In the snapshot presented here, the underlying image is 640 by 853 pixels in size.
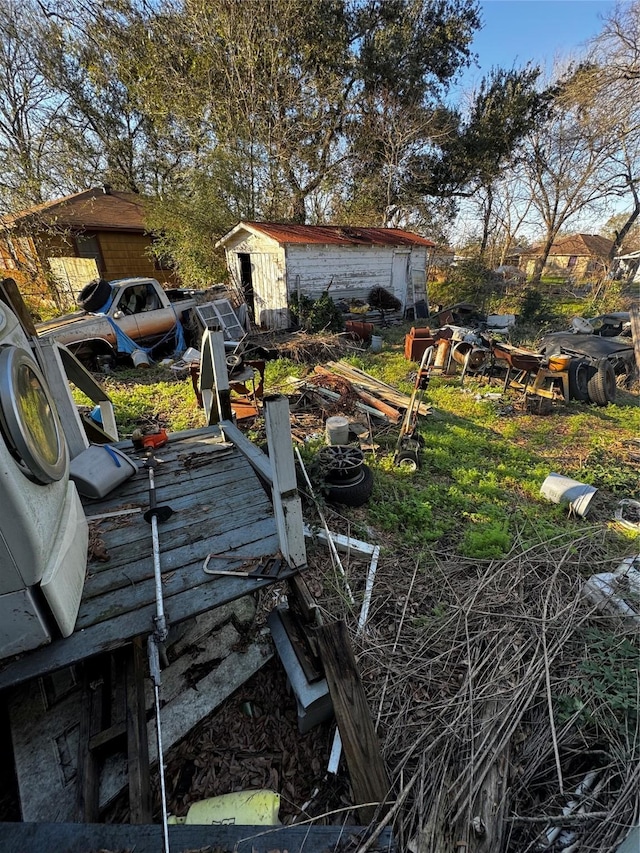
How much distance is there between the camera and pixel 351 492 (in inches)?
154

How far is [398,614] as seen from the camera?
279 centimetres

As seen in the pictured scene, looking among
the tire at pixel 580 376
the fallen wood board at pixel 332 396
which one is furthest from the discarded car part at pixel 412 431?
the tire at pixel 580 376

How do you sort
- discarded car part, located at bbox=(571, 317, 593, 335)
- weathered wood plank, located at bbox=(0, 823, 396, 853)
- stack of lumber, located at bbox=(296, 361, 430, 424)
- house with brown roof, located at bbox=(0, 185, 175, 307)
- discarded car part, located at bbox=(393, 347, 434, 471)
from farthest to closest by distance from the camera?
discarded car part, located at bbox=(571, 317, 593, 335) → house with brown roof, located at bbox=(0, 185, 175, 307) → stack of lumber, located at bbox=(296, 361, 430, 424) → discarded car part, located at bbox=(393, 347, 434, 471) → weathered wood plank, located at bbox=(0, 823, 396, 853)

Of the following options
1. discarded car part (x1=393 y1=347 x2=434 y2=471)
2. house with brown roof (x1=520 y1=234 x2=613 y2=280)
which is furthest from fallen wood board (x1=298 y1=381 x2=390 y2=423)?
house with brown roof (x1=520 y1=234 x2=613 y2=280)

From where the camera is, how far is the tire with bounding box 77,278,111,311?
778cm

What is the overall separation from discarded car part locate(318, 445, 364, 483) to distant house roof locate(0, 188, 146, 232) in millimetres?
12508

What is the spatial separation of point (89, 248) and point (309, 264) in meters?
9.81

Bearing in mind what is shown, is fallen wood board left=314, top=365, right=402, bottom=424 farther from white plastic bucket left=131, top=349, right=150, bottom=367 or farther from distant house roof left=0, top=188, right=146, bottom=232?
distant house roof left=0, top=188, right=146, bottom=232

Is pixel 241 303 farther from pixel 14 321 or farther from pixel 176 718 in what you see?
pixel 176 718

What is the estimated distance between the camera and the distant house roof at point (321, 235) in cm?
1065

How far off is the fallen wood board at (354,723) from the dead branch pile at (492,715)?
0.35 ft

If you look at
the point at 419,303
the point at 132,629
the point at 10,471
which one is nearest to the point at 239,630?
the point at 132,629

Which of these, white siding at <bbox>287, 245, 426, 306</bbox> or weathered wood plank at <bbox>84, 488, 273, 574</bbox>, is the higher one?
white siding at <bbox>287, 245, 426, 306</bbox>

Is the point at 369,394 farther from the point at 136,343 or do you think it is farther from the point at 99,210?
the point at 99,210
